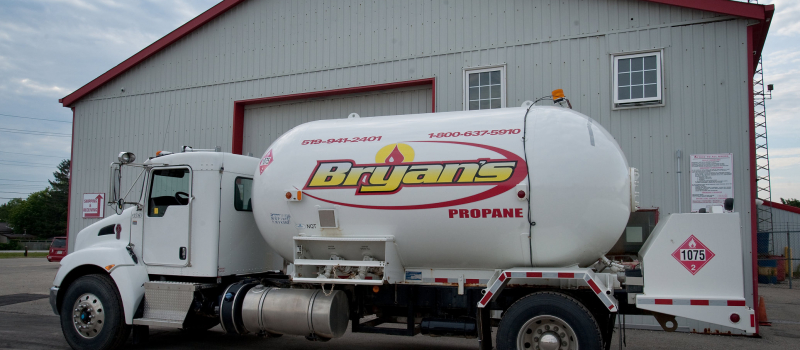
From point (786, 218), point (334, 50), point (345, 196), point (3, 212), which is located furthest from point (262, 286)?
point (3, 212)

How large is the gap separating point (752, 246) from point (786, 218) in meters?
20.1

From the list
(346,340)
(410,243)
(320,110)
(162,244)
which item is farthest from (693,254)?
(320,110)

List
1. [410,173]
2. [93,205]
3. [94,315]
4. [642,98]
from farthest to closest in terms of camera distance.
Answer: [93,205] < [642,98] < [94,315] < [410,173]

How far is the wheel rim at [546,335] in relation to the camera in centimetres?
588

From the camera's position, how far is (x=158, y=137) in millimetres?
15281

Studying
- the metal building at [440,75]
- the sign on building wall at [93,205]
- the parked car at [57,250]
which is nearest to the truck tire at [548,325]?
the metal building at [440,75]

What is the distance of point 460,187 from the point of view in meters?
6.40

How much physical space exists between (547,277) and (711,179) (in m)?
5.43

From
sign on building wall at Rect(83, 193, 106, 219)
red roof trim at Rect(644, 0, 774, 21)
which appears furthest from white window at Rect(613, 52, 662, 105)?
sign on building wall at Rect(83, 193, 106, 219)

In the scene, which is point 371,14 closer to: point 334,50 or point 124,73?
point 334,50

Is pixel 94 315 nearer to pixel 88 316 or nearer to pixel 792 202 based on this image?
pixel 88 316

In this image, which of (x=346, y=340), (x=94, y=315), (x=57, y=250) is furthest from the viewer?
(x=57, y=250)

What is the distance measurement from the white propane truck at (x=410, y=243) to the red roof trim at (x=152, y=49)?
7745 mm

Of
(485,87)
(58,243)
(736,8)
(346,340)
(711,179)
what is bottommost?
(346,340)
